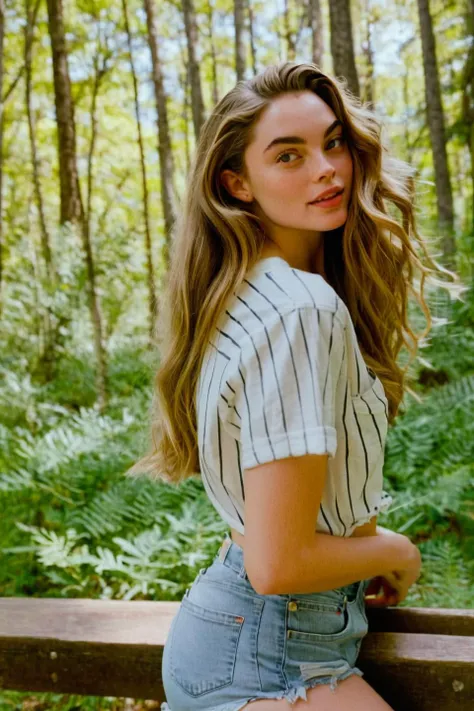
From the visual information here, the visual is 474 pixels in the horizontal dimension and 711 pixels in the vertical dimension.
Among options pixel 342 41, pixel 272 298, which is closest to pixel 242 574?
pixel 272 298

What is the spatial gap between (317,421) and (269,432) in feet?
0.30

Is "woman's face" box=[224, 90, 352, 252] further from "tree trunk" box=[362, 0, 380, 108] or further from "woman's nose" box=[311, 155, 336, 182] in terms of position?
"tree trunk" box=[362, 0, 380, 108]

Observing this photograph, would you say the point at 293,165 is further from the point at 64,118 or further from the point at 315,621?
the point at 64,118

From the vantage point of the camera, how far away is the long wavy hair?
1.58 m

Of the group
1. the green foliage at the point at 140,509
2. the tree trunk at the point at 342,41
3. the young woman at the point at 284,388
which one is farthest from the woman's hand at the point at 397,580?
the tree trunk at the point at 342,41

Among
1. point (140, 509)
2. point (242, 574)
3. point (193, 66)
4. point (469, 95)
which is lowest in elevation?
point (140, 509)

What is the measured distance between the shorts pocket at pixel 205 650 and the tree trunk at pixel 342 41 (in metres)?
5.36

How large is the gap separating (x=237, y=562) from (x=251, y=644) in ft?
0.62

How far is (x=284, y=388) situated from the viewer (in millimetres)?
1207

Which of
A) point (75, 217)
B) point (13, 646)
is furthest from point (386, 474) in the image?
point (75, 217)

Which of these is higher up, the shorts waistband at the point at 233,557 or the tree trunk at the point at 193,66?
the tree trunk at the point at 193,66

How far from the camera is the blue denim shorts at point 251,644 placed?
133cm

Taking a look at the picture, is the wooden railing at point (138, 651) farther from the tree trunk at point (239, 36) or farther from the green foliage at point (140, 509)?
the tree trunk at point (239, 36)

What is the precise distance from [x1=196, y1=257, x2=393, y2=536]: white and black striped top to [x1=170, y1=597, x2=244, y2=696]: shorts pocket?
0.20 m
